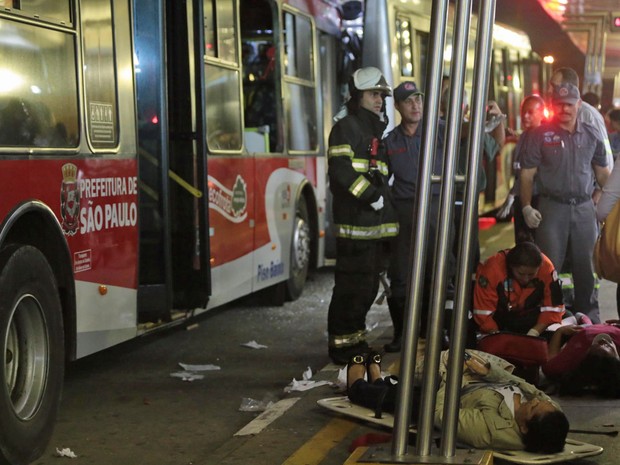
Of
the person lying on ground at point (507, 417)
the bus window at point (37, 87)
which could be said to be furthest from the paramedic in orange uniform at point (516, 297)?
the bus window at point (37, 87)

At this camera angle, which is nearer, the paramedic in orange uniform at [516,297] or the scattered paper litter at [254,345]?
the paramedic in orange uniform at [516,297]

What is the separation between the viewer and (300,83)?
12.4m

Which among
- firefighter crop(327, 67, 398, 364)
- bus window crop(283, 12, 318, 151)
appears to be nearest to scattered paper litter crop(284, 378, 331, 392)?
firefighter crop(327, 67, 398, 364)

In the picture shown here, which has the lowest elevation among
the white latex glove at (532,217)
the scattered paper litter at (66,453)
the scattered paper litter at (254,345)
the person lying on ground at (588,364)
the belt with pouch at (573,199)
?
the scattered paper litter at (254,345)

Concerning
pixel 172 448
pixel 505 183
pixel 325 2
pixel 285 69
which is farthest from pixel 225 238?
pixel 505 183

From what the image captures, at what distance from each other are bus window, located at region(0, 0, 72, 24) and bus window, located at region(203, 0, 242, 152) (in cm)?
244

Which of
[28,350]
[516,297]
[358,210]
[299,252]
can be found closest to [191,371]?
[358,210]

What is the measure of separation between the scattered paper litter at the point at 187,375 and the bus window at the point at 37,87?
7.02 feet

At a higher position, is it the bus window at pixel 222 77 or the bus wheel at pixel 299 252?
the bus window at pixel 222 77

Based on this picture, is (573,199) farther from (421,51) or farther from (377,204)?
(421,51)

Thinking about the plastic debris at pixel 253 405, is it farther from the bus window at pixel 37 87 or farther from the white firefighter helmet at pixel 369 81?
the white firefighter helmet at pixel 369 81

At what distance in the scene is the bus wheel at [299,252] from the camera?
1220 centimetres

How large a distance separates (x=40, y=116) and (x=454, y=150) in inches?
100

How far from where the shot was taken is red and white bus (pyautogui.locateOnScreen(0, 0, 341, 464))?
20.9 feet
